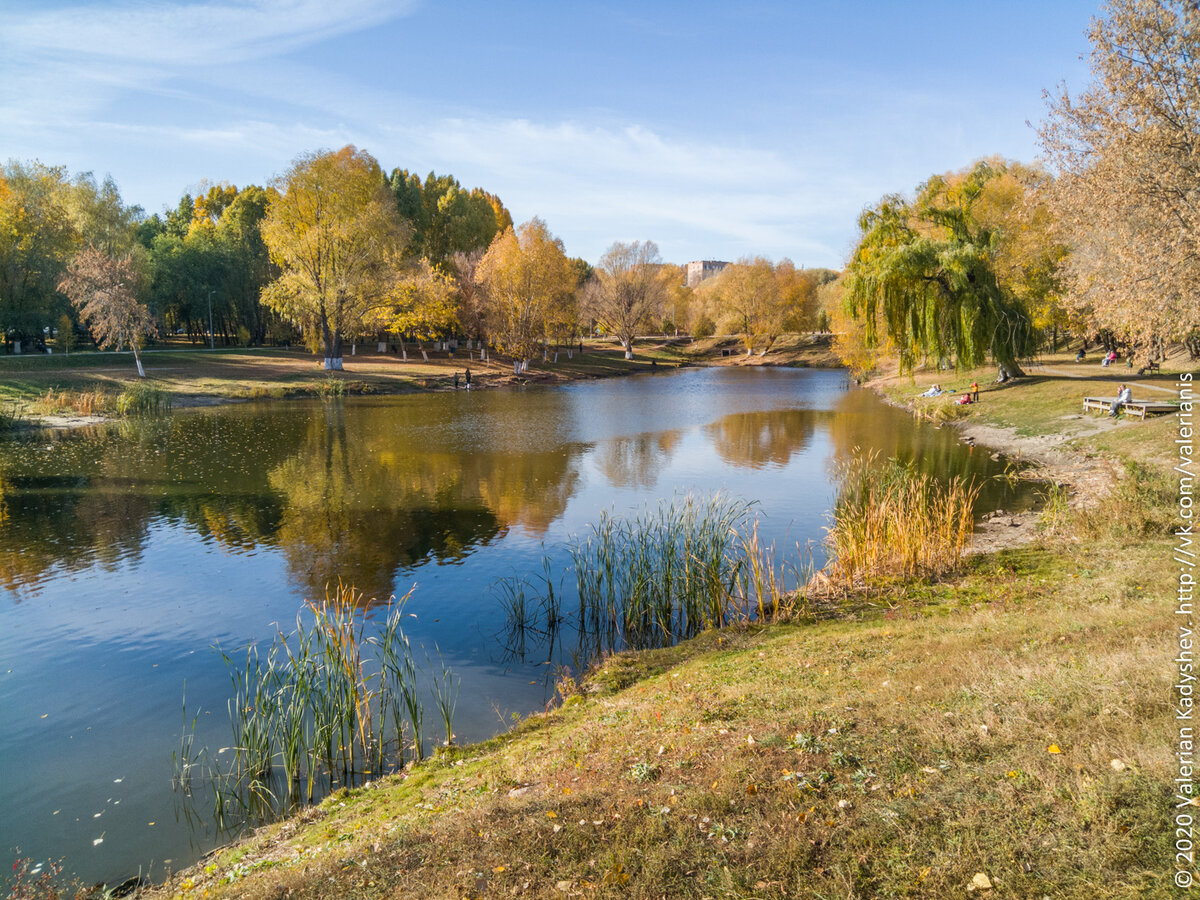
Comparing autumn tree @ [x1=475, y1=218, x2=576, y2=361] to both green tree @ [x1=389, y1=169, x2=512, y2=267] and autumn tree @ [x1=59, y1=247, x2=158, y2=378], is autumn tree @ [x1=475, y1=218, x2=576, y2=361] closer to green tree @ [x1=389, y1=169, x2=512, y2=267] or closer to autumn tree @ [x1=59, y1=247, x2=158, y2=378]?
green tree @ [x1=389, y1=169, x2=512, y2=267]

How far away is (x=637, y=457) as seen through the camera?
28641 mm

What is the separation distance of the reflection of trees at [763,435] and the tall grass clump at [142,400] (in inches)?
1271

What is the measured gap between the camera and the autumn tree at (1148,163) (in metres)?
17.4

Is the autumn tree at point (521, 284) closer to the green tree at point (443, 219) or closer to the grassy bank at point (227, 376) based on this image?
the grassy bank at point (227, 376)

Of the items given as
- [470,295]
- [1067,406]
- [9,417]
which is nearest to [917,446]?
[1067,406]

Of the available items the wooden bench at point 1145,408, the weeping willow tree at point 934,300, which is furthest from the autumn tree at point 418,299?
the wooden bench at point 1145,408

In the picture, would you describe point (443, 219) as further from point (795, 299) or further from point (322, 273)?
point (795, 299)

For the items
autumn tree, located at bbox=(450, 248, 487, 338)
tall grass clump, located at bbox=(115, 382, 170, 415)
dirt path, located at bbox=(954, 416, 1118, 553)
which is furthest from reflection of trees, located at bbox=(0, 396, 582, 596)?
autumn tree, located at bbox=(450, 248, 487, 338)

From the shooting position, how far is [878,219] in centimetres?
3862

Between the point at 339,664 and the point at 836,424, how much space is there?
1306 inches

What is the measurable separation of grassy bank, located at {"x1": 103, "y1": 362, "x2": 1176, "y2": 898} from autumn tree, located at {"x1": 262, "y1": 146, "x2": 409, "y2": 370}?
52096 mm

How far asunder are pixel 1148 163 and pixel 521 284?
5275 centimetres

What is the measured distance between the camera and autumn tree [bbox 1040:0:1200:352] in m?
17.4

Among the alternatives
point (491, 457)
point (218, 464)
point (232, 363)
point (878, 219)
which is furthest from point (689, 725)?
point (232, 363)
